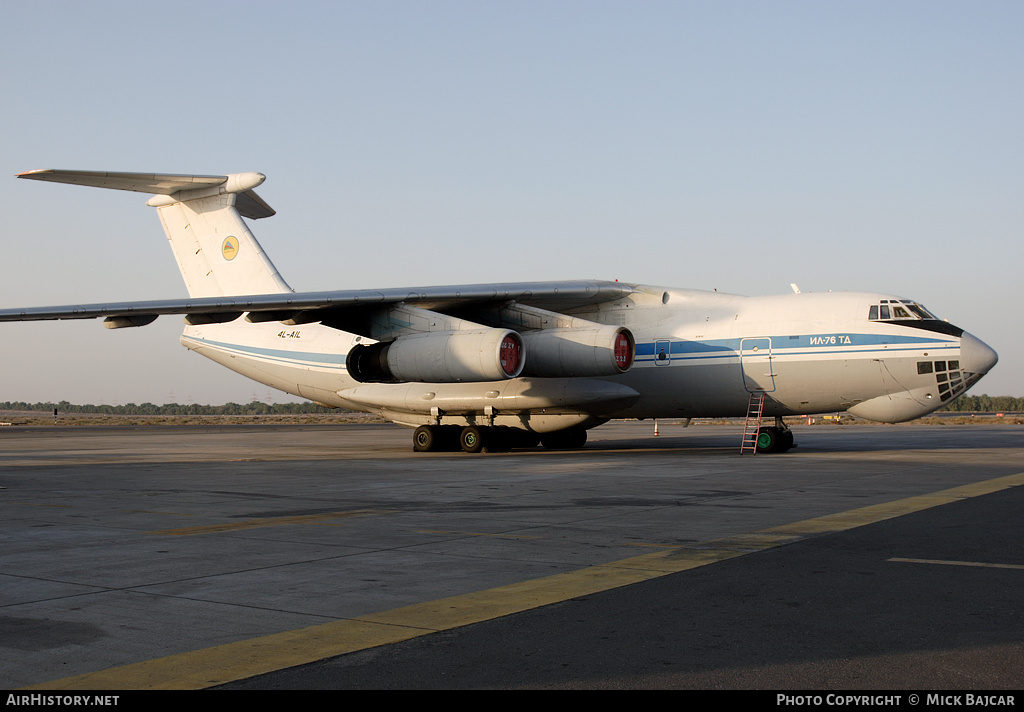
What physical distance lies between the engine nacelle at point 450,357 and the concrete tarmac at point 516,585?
243 inches

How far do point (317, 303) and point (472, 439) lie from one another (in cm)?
Answer: 493

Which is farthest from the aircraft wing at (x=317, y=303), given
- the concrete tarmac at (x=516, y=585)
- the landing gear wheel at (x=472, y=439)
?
the concrete tarmac at (x=516, y=585)

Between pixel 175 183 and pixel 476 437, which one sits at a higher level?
pixel 175 183

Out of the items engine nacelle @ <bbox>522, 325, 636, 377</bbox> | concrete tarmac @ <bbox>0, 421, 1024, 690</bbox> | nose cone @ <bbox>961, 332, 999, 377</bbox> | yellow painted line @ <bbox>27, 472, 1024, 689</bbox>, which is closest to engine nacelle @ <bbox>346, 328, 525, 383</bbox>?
engine nacelle @ <bbox>522, 325, 636, 377</bbox>

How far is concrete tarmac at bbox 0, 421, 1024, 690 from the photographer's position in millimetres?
3924

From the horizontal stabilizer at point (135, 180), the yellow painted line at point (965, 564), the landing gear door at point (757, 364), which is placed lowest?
the yellow painted line at point (965, 564)

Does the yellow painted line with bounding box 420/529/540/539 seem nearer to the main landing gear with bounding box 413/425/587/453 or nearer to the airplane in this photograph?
the airplane

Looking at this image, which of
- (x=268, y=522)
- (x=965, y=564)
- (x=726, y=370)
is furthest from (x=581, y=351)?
(x=965, y=564)

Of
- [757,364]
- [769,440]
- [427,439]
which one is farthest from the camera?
[427,439]

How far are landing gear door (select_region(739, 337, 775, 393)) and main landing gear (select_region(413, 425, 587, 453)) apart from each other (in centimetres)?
453

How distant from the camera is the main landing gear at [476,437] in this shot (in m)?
20.8

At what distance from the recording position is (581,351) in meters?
18.5

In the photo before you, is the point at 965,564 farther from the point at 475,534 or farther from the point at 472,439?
the point at 472,439

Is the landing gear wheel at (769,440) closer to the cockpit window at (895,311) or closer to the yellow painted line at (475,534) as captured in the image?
the cockpit window at (895,311)
